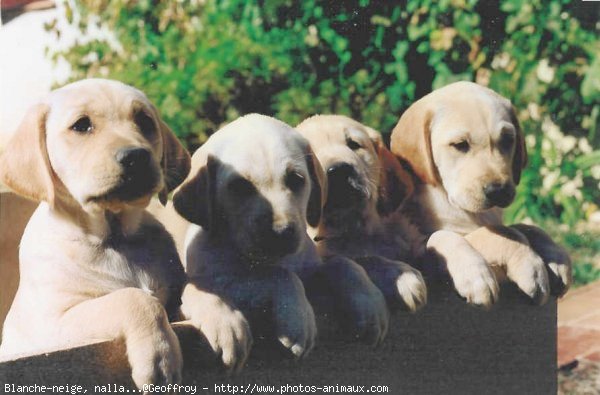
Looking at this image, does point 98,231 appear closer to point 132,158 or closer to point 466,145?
point 132,158

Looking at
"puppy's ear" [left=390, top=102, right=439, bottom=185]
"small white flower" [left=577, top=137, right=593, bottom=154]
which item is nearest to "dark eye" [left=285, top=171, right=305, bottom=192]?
"puppy's ear" [left=390, top=102, right=439, bottom=185]

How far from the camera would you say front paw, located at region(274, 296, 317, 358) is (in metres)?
2.40

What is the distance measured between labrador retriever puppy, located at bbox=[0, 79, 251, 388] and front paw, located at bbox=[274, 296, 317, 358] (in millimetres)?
187

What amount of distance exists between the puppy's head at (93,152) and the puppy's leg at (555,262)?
136 centimetres

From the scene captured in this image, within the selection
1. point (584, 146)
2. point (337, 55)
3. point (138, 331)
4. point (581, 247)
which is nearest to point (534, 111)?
point (584, 146)

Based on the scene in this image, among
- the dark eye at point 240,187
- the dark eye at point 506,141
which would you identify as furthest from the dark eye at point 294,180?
the dark eye at point 506,141

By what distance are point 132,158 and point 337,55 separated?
3.09 metres

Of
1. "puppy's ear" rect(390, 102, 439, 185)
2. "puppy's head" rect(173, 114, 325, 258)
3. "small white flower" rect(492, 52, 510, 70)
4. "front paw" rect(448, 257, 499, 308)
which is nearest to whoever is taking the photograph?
"puppy's head" rect(173, 114, 325, 258)

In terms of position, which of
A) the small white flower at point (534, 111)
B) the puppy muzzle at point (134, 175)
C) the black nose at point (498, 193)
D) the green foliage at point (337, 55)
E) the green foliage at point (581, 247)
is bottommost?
the green foliage at point (581, 247)

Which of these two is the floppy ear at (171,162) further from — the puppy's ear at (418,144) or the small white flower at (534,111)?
the small white flower at (534,111)

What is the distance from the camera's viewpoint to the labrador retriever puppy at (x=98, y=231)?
7.11ft

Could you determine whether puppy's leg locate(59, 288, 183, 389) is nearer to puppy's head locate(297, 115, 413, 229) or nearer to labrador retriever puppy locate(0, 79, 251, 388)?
labrador retriever puppy locate(0, 79, 251, 388)

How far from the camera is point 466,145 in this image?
317 centimetres

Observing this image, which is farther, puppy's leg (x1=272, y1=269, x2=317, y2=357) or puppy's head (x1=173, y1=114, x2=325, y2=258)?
puppy's head (x1=173, y1=114, x2=325, y2=258)
